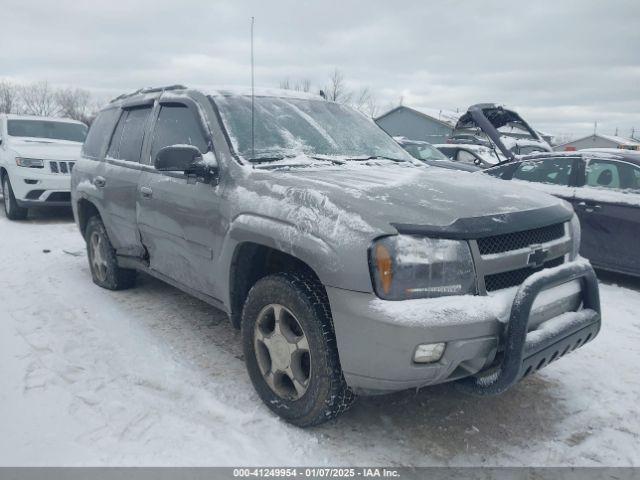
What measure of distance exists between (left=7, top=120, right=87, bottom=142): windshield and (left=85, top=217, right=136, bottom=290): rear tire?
511cm

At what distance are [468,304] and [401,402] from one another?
108cm

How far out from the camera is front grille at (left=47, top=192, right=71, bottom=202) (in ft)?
27.4

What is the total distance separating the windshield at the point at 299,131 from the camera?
10.8ft

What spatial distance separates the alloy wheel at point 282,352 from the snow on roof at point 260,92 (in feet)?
5.56

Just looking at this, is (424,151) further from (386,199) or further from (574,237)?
(386,199)

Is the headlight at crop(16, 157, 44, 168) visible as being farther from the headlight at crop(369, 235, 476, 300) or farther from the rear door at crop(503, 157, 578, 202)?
the headlight at crop(369, 235, 476, 300)

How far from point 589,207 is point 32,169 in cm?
818

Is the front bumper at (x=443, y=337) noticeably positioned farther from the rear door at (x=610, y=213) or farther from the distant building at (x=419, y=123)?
the distant building at (x=419, y=123)

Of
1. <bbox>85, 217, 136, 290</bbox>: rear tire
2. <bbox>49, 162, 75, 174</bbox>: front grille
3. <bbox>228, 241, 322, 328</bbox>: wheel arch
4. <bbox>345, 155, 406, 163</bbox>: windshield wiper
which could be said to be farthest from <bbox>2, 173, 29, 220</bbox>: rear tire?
<bbox>345, 155, 406, 163</bbox>: windshield wiper

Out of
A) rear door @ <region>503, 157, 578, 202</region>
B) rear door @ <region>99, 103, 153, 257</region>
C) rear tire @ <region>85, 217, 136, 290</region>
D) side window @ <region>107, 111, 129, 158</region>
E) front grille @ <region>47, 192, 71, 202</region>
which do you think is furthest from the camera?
front grille @ <region>47, 192, 71, 202</region>

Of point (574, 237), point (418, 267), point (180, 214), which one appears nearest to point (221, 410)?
point (180, 214)

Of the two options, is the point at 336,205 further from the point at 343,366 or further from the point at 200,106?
the point at 200,106

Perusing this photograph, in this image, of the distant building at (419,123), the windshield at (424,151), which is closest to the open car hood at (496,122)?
the windshield at (424,151)

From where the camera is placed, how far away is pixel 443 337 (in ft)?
7.14
